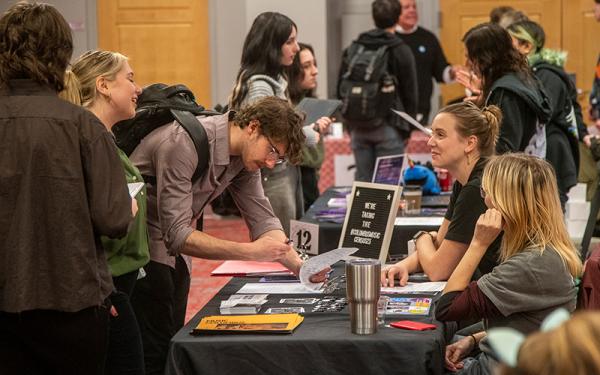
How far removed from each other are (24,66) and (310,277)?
1249mm

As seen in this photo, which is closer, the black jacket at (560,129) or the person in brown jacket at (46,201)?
the person in brown jacket at (46,201)

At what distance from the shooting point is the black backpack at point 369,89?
7227 mm

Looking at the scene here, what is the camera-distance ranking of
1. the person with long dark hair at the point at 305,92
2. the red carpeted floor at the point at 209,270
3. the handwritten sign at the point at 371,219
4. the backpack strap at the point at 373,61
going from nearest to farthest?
the handwritten sign at the point at 371,219 < the person with long dark hair at the point at 305,92 < the red carpeted floor at the point at 209,270 < the backpack strap at the point at 373,61

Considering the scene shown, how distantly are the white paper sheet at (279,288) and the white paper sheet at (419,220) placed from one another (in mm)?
1239

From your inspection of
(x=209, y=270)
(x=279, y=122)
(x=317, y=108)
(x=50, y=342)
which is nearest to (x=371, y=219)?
(x=279, y=122)

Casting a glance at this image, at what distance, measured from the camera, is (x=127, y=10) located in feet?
31.9

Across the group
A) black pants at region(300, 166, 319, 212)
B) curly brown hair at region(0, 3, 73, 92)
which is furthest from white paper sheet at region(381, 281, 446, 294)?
black pants at region(300, 166, 319, 212)

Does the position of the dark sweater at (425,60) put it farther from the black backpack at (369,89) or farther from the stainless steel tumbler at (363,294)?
the stainless steel tumbler at (363,294)

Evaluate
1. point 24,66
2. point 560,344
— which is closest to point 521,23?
point 24,66

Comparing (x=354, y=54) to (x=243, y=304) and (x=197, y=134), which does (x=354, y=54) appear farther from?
(x=243, y=304)

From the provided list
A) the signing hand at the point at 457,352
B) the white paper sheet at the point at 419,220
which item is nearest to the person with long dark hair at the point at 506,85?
the white paper sheet at the point at 419,220

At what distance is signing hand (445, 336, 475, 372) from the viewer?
9.96ft

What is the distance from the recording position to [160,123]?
3.33m

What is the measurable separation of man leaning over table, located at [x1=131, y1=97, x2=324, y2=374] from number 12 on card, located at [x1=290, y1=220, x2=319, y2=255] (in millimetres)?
419
